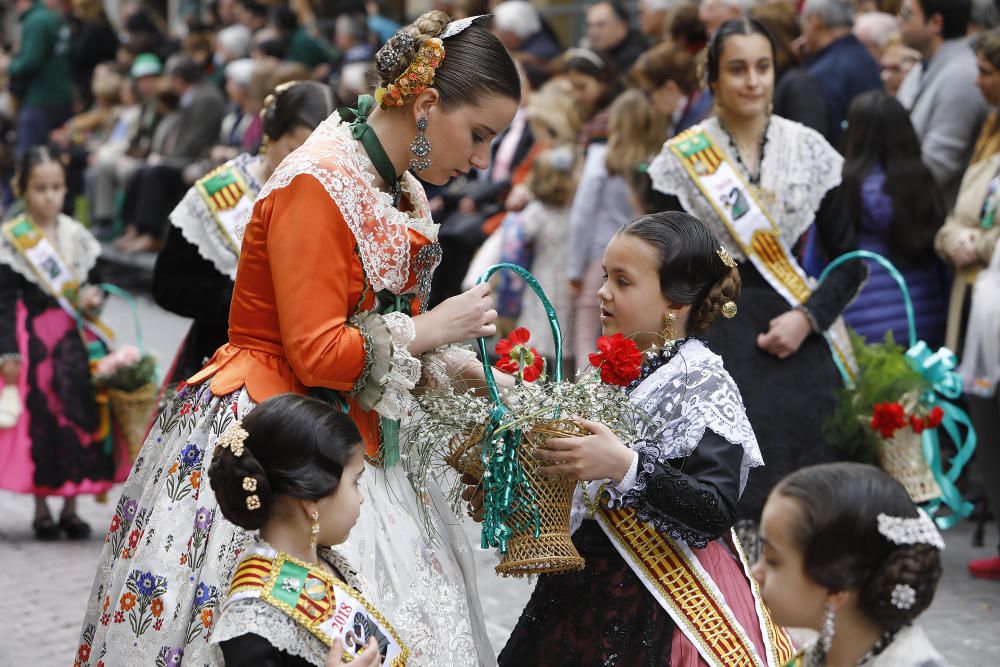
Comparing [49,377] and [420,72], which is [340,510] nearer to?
[420,72]

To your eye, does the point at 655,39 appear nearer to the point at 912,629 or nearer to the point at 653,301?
the point at 653,301

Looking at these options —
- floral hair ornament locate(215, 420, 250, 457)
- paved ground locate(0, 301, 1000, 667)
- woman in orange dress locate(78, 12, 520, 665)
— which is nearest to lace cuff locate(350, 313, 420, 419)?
woman in orange dress locate(78, 12, 520, 665)

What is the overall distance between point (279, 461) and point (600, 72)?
6093 millimetres

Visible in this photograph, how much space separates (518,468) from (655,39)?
24.8ft

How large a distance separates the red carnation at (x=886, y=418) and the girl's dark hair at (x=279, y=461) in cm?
235

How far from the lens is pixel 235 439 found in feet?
8.95

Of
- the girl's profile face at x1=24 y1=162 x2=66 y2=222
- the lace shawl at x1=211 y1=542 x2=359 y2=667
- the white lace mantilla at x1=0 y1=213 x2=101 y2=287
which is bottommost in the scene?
the white lace mantilla at x1=0 y1=213 x2=101 y2=287

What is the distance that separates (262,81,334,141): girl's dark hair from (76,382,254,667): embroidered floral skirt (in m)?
1.41

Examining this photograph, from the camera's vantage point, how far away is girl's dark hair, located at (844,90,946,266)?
663 cm

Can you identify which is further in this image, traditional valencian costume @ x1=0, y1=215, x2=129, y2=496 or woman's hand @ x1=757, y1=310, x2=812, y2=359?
traditional valencian costume @ x1=0, y1=215, x2=129, y2=496

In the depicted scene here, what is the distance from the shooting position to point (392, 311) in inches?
127

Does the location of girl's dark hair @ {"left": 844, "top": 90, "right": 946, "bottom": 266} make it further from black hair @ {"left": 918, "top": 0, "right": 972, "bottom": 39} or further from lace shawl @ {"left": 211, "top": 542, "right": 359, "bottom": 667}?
lace shawl @ {"left": 211, "top": 542, "right": 359, "bottom": 667}

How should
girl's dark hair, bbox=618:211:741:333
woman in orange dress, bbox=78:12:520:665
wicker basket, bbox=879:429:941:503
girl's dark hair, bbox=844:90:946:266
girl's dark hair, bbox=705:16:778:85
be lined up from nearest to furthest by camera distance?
1. woman in orange dress, bbox=78:12:520:665
2. girl's dark hair, bbox=618:211:741:333
3. girl's dark hair, bbox=705:16:778:85
4. wicker basket, bbox=879:429:941:503
5. girl's dark hair, bbox=844:90:946:266

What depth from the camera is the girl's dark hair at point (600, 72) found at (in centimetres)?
845
